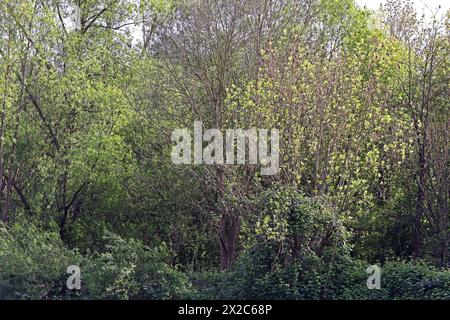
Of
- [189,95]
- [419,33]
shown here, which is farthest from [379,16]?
[189,95]

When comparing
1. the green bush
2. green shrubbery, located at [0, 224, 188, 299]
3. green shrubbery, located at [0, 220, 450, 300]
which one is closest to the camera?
green shrubbery, located at [0, 220, 450, 300]

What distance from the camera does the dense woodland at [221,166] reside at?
12.4 metres

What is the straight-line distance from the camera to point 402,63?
49.7ft

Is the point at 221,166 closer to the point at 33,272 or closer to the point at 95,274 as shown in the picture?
the point at 95,274

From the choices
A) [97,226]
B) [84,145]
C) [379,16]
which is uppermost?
[379,16]

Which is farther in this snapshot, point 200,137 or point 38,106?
point 38,106

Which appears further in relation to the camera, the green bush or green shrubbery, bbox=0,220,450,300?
the green bush

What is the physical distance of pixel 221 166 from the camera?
13.7 meters

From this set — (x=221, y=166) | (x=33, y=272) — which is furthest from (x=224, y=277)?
(x=33, y=272)

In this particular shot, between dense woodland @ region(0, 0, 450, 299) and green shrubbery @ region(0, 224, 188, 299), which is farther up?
dense woodland @ region(0, 0, 450, 299)

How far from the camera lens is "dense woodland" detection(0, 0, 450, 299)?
12.4m

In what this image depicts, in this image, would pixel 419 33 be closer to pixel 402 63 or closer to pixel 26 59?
pixel 402 63

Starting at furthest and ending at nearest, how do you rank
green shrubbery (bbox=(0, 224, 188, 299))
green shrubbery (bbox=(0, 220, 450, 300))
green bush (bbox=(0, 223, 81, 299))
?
green bush (bbox=(0, 223, 81, 299))
green shrubbery (bbox=(0, 224, 188, 299))
green shrubbery (bbox=(0, 220, 450, 300))
